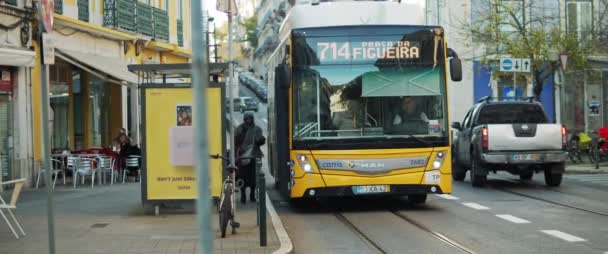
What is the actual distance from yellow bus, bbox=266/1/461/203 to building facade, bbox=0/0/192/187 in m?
7.06

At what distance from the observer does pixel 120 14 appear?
2842cm

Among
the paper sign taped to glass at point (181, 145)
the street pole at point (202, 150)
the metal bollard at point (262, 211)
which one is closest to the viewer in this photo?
the street pole at point (202, 150)

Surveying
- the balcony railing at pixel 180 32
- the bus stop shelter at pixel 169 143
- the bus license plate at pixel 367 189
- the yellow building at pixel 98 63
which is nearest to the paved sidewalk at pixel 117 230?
the bus stop shelter at pixel 169 143

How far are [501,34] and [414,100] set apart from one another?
22057 mm

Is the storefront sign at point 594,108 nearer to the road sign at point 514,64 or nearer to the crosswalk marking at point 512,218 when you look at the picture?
the road sign at point 514,64

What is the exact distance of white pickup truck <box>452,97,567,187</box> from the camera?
19812 millimetres

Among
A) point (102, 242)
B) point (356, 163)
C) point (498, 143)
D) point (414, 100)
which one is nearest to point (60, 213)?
point (102, 242)

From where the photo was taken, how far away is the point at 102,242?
11.4 m

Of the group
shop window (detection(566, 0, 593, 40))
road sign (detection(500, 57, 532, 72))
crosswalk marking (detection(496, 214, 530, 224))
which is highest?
shop window (detection(566, 0, 593, 40))

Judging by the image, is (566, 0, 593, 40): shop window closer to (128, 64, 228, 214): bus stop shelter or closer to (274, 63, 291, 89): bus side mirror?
(274, 63, 291, 89): bus side mirror

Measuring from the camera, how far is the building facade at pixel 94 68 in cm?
→ 2211

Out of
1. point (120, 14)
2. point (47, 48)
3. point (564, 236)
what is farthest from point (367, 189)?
point (120, 14)

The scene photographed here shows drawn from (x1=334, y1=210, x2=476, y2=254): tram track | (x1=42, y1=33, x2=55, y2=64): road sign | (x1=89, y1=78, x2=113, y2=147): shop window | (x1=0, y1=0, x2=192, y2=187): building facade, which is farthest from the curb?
(x1=89, y1=78, x2=113, y2=147): shop window

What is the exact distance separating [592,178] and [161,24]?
16886mm
